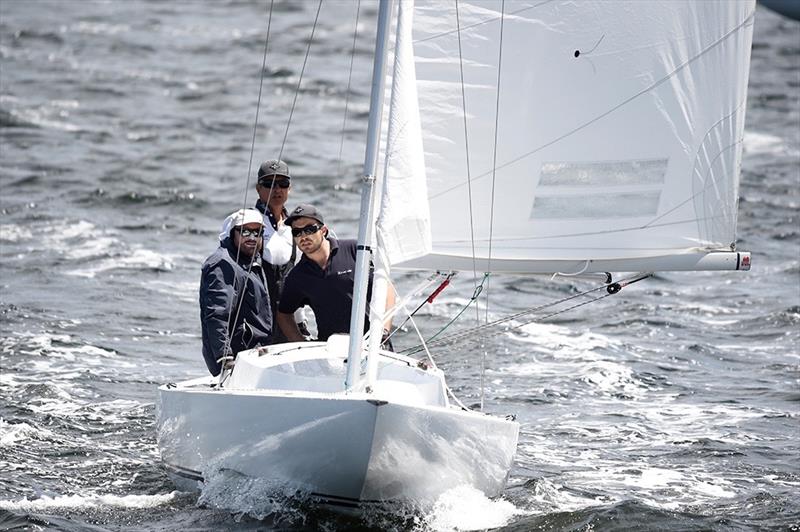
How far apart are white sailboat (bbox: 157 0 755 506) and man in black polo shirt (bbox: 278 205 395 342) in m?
0.44

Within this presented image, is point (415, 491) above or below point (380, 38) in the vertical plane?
below

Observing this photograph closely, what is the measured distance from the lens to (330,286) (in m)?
8.68

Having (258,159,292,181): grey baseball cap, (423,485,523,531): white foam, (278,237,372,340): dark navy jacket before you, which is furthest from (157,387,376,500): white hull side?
(258,159,292,181): grey baseball cap

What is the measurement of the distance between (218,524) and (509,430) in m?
1.79

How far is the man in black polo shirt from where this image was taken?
28.1ft

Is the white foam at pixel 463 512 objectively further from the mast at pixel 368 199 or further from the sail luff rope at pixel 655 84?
the sail luff rope at pixel 655 84

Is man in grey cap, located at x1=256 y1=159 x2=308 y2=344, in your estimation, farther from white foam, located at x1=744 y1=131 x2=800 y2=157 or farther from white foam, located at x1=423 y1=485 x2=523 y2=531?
white foam, located at x1=744 y1=131 x2=800 y2=157

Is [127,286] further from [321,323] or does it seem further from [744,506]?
[744,506]

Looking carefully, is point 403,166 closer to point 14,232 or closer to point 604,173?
point 604,173

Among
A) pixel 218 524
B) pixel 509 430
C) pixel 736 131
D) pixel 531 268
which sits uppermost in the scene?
pixel 736 131

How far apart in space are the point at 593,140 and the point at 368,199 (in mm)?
1778

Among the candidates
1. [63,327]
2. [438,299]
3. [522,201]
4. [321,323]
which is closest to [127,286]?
[63,327]

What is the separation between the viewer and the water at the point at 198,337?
8766mm

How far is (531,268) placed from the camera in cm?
848
